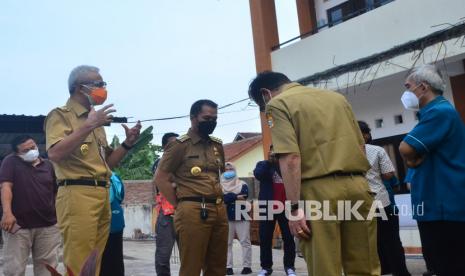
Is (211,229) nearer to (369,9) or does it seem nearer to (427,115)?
(427,115)

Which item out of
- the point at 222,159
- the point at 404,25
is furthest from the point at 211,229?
the point at 404,25

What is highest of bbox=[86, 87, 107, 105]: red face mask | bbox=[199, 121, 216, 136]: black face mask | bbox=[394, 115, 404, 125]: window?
bbox=[394, 115, 404, 125]: window

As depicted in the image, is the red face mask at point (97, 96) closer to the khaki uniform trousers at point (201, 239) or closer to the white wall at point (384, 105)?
the khaki uniform trousers at point (201, 239)

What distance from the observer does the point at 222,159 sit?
14.8 feet

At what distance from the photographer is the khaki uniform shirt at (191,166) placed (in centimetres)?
418

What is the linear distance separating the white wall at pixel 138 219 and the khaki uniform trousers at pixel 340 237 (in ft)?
52.5

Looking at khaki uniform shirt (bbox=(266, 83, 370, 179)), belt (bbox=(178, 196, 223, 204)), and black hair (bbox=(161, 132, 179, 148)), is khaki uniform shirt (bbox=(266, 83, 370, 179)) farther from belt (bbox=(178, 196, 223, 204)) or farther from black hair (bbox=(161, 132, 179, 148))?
black hair (bbox=(161, 132, 179, 148))

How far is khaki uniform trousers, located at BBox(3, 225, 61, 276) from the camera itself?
446 cm

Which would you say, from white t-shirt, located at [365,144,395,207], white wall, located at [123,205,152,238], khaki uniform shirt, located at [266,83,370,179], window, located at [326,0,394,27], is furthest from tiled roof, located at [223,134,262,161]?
khaki uniform shirt, located at [266,83,370,179]

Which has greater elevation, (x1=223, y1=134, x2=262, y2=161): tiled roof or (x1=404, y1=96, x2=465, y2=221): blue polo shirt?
(x1=223, y1=134, x2=262, y2=161): tiled roof

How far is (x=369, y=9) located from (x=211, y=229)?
634cm

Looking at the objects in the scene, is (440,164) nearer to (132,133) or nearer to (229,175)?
(132,133)

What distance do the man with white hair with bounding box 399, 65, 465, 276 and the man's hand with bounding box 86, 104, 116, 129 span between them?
78.1 inches

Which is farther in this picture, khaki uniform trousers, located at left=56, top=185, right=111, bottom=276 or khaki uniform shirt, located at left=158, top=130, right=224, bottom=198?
khaki uniform shirt, located at left=158, top=130, right=224, bottom=198
